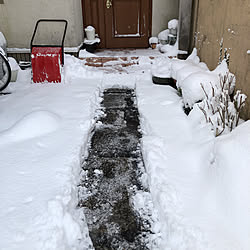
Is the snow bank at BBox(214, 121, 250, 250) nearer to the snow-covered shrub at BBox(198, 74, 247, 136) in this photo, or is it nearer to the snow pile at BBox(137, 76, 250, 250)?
the snow pile at BBox(137, 76, 250, 250)

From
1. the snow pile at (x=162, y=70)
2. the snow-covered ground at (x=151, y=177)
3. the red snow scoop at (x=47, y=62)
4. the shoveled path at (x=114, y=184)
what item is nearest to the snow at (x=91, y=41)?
the red snow scoop at (x=47, y=62)

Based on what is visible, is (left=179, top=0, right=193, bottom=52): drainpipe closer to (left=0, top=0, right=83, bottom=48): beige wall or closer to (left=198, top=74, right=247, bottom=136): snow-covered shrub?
(left=0, top=0, right=83, bottom=48): beige wall

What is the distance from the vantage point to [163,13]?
6465 mm

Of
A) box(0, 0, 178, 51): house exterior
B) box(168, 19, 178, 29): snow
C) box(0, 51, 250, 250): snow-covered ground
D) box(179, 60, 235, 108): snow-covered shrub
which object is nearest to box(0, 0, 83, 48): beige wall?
box(0, 0, 178, 51): house exterior

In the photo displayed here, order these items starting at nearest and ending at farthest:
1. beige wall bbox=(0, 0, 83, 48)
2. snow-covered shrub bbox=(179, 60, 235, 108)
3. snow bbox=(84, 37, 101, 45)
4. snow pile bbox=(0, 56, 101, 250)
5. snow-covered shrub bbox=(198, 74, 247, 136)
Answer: snow pile bbox=(0, 56, 101, 250)
snow-covered shrub bbox=(198, 74, 247, 136)
snow-covered shrub bbox=(179, 60, 235, 108)
beige wall bbox=(0, 0, 83, 48)
snow bbox=(84, 37, 101, 45)

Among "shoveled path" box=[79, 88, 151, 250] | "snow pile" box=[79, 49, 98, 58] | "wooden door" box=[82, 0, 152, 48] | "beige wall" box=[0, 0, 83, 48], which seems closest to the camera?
"shoveled path" box=[79, 88, 151, 250]

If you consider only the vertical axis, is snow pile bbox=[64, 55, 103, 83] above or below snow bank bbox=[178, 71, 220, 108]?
below

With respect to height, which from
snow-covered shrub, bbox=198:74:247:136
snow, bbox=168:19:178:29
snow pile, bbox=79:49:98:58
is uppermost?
snow, bbox=168:19:178:29

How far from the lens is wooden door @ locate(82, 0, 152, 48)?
6.52 meters

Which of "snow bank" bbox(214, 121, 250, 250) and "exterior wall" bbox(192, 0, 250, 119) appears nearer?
"snow bank" bbox(214, 121, 250, 250)

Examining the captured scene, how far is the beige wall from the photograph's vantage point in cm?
580

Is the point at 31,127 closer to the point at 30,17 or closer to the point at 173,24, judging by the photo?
the point at 30,17

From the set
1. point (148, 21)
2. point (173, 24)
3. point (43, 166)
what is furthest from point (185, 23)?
point (43, 166)

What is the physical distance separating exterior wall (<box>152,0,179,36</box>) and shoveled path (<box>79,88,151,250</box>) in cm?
342
